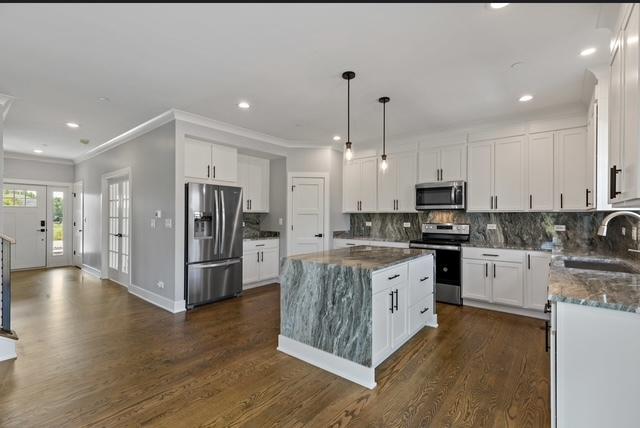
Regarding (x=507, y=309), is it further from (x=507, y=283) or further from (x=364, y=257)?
(x=364, y=257)

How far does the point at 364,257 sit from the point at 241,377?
1.44m

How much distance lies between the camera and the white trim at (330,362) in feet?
7.64

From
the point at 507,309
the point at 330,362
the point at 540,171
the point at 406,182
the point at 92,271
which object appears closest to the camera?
the point at 330,362

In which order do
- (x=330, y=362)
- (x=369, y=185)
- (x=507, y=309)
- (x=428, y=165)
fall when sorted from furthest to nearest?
(x=369, y=185) → (x=428, y=165) → (x=507, y=309) → (x=330, y=362)

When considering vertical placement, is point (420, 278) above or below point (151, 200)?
below

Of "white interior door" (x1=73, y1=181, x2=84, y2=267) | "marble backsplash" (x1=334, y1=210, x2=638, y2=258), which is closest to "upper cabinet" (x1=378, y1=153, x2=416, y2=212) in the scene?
"marble backsplash" (x1=334, y1=210, x2=638, y2=258)

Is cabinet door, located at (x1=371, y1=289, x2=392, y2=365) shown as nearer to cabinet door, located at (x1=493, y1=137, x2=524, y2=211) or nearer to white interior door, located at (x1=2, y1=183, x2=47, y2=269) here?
cabinet door, located at (x1=493, y1=137, x2=524, y2=211)

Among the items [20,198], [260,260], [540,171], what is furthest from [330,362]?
[20,198]

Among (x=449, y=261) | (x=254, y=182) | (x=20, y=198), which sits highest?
(x=254, y=182)

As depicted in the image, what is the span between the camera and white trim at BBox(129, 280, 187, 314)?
13.2 feet

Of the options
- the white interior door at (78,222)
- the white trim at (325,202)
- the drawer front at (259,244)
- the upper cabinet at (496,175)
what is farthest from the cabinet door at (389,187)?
the white interior door at (78,222)

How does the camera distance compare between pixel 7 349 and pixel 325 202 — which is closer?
pixel 7 349

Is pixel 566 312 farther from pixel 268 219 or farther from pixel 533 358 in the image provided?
pixel 268 219

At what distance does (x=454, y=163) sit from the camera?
180 inches
